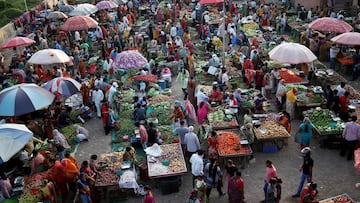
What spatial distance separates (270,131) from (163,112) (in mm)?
4283

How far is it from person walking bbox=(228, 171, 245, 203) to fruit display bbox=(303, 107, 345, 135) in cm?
446

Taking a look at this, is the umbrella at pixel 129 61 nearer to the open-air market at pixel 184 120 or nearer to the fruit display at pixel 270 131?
the open-air market at pixel 184 120

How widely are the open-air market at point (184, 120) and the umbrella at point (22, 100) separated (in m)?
0.04

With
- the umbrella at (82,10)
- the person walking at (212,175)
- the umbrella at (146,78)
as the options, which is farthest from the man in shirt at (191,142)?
the umbrella at (82,10)

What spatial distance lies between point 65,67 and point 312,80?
1239 centimetres

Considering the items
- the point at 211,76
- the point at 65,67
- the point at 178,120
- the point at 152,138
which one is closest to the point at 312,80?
the point at 211,76

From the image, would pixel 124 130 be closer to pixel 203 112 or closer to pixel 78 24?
pixel 203 112

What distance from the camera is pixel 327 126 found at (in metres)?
13.7

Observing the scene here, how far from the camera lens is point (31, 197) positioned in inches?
439

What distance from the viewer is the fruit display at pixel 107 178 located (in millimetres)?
11633

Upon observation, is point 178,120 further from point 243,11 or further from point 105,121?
point 243,11

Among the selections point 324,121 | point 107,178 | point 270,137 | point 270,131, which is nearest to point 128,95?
point 107,178

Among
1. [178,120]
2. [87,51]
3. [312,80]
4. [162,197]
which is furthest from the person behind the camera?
[87,51]

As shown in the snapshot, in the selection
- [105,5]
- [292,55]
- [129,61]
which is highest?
[105,5]
